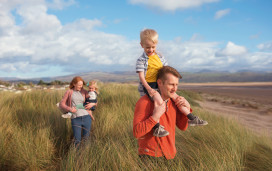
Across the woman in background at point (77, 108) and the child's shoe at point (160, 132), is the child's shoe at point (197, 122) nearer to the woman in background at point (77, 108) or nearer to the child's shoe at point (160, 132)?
the child's shoe at point (160, 132)

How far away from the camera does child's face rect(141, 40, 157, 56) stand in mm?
2404

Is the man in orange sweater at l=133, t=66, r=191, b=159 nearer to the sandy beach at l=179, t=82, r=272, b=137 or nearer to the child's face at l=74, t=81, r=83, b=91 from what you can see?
the child's face at l=74, t=81, r=83, b=91

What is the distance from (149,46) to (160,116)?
89 cm

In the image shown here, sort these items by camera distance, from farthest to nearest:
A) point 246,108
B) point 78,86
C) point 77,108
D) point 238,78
A: 1. point 238,78
2. point 246,108
3. point 78,86
4. point 77,108

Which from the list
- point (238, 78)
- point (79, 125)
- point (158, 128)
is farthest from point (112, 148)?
point (238, 78)

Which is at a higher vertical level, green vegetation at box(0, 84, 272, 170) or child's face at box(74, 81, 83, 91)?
child's face at box(74, 81, 83, 91)

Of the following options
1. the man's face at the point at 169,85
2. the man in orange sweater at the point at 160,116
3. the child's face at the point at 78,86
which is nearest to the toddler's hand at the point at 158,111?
the man in orange sweater at the point at 160,116

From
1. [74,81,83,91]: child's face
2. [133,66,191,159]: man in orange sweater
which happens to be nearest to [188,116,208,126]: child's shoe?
[133,66,191,159]: man in orange sweater

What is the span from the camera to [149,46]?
2428 millimetres

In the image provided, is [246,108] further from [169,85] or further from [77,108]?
[169,85]

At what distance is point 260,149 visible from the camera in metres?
3.45

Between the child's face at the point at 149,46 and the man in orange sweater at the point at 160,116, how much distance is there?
20.5 inches

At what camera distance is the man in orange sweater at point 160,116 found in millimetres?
1828

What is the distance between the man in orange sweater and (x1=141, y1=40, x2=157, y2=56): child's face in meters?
0.52
